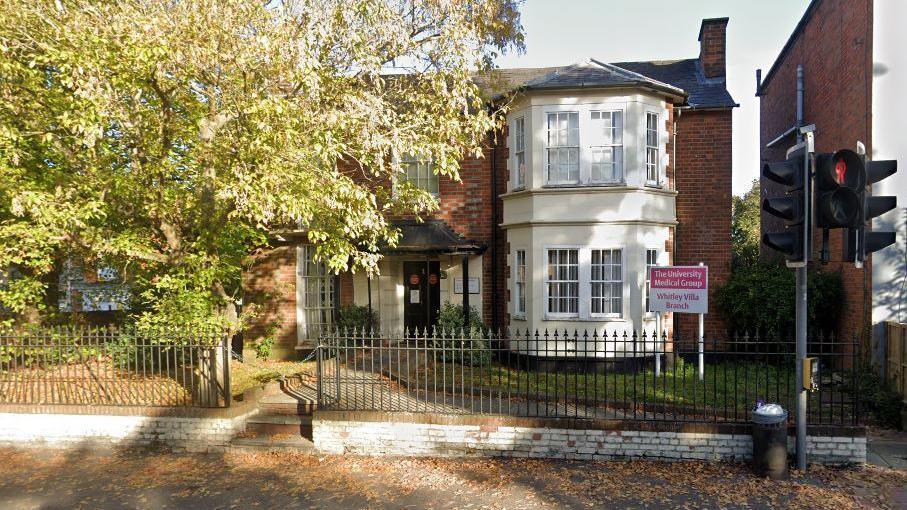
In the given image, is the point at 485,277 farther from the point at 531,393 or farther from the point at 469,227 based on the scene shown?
the point at 531,393

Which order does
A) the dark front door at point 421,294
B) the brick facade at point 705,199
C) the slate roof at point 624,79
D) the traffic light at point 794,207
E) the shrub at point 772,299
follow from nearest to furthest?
the traffic light at point 794,207 < the shrub at point 772,299 < the slate roof at point 624,79 < the brick facade at point 705,199 < the dark front door at point 421,294

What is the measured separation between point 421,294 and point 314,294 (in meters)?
2.82

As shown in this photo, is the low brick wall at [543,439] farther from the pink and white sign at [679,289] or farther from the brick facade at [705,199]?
the brick facade at [705,199]

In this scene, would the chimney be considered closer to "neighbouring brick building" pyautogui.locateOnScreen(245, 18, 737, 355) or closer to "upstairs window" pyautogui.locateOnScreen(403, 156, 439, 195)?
"neighbouring brick building" pyautogui.locateOnScreen(245, 18, 737, 355)

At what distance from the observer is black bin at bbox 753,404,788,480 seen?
6.50 m

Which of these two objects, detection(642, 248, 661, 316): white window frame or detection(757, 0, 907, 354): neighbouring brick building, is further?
detection(642, 248, 661, 316): white window frame

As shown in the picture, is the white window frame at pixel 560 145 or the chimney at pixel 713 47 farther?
the chimney at pixel 713 47

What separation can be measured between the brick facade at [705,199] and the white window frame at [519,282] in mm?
3868

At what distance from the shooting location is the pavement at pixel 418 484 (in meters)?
6.12

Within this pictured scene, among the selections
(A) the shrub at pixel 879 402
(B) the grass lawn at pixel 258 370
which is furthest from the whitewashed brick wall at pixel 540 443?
(B) the grass lawn at pixel 258 370

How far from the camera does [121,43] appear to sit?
267 inches

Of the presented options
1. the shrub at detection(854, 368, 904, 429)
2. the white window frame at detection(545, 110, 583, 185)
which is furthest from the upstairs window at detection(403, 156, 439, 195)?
the shrub at detection(854, 368, 904, 429)

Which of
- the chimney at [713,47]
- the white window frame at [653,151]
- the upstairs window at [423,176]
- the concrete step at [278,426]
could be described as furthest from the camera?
the chimney at [713,47]

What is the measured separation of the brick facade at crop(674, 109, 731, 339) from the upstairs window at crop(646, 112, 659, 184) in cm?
125
